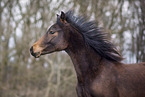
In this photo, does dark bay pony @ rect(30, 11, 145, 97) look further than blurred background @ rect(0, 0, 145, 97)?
No

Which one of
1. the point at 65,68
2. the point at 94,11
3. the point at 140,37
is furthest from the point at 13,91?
the point at 140,37

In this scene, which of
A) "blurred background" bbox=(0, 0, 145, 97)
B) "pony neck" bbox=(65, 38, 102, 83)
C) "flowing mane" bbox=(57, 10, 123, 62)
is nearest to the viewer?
"pony neck" bbox=(65, 38, 102, 83)

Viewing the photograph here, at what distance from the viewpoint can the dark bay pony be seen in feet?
7.95

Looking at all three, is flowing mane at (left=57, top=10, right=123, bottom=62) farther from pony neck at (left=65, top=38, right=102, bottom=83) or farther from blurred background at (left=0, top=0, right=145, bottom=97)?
blurred background at (left=0, top=0, right=145, bottom=97)

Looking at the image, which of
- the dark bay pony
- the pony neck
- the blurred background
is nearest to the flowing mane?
the dark bay pony

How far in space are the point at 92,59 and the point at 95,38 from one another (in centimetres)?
36

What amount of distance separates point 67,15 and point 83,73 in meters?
1.00

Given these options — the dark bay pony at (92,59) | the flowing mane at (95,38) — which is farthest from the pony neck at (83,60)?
the flowing mane at (95,38)

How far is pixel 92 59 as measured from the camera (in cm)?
264

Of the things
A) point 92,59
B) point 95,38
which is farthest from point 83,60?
point 95,38

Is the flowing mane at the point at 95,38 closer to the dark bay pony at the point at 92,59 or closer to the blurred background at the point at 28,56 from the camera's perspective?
the dark bay pony at the point at 92,59

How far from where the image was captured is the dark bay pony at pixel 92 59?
2424 mm

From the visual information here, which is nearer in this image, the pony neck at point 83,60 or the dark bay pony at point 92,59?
the dark bay pony at point 92,59

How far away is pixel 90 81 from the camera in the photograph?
2.49 meters
